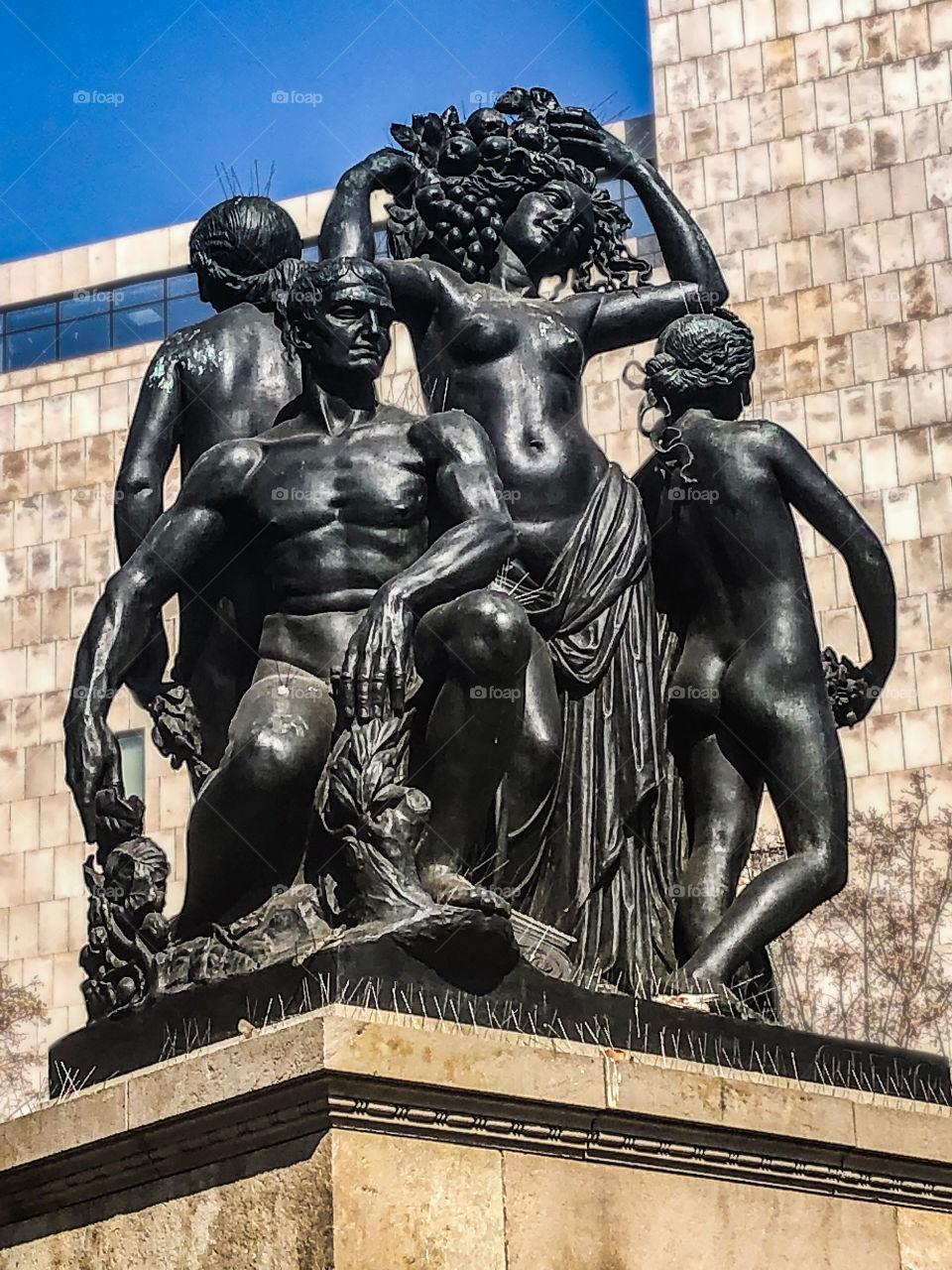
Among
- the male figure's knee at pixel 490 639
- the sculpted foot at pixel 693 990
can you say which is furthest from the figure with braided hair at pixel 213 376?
the sculpted foot at pixel 693 990

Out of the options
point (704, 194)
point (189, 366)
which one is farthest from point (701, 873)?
point (704, 194)

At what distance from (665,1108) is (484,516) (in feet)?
7.67

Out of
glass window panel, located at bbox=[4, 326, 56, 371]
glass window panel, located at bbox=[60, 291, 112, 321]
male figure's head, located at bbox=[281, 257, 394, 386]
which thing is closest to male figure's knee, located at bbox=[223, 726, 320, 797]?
male figure's head, located at bbox=[281, 257, 394, 386]

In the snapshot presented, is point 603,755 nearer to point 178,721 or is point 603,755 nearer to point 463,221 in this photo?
point 178,721

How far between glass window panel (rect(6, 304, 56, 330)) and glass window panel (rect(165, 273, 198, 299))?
313 cm

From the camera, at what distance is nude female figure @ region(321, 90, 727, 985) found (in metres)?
10.9

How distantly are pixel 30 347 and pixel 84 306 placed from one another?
1.52m

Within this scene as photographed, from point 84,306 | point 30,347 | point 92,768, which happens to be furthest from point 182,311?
point 92,768

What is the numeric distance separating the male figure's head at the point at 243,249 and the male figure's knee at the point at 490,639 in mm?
2556

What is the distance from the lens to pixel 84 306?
47.0 meters

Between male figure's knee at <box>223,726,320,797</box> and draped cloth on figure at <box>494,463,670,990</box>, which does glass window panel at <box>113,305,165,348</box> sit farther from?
male figure's knee at <box>223,726,320,797</box>

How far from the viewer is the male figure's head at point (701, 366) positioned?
38.5 feet

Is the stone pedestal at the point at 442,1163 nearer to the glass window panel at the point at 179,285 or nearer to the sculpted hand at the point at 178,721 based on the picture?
the sculpted hand at the point at 178,721

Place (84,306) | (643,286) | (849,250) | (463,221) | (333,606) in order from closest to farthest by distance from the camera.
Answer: (333,606), (463,221), (643,286), (849,250), (84,306)
